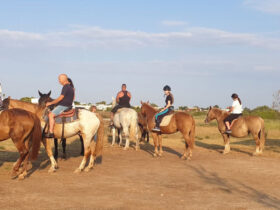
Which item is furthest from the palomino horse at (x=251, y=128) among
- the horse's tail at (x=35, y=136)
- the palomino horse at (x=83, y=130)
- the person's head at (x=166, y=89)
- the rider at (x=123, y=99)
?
the horse's tail at (x=35, y=136)

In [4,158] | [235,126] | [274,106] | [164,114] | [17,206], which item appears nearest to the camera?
[17,206]

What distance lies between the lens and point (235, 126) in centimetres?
1666

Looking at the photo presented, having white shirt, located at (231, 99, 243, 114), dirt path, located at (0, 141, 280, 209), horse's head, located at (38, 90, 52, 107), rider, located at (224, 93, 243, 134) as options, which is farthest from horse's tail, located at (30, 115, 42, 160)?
white shirt, located at (231, 99, 243, 114)

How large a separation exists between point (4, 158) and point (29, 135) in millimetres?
4090

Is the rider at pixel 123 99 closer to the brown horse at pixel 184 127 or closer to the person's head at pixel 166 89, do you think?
the brown horse at pixel 184 127

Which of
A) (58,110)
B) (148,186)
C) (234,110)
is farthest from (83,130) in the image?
(234,110)

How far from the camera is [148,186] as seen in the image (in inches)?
351

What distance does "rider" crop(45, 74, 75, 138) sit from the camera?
10781 mm

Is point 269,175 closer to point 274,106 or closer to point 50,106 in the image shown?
point 50,106

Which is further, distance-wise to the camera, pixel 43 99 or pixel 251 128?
pixel 251 128

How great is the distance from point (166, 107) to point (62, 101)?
521cm

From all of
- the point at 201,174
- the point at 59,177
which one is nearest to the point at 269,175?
the point at 201,174

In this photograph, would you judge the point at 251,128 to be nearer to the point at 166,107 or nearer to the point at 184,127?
the point at 184,127

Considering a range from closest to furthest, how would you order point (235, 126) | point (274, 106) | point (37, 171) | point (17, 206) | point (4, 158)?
point (17, 206)
point (37, 171)
point (4, 158)
point (235, 126)
point (274, 106)
